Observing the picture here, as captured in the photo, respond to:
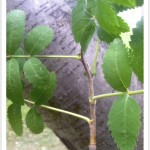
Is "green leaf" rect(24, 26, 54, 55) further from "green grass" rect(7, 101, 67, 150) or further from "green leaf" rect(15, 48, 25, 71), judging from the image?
"green grass" rect(7, 101, 67, 150)

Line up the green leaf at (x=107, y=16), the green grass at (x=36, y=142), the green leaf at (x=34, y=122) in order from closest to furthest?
the green leaf at (x=107, y=16), the green leaf at (x=34, y=122), the green grass at (x=36, y=142)

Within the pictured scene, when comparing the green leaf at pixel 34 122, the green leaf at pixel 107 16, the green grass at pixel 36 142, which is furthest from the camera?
the green grass at pixel 36 142

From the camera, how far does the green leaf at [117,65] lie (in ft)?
1.35

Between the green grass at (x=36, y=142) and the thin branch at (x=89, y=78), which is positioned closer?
the thin branch at (x=89, y=78)

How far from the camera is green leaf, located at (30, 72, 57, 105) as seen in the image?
0.48 metres

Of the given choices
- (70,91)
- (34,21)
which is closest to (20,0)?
(34,21)

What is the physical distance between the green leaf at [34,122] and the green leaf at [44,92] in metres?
0.02

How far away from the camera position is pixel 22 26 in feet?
1.53

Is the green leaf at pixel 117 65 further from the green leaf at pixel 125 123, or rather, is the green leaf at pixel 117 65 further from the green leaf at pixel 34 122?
the green leaf at pixel 34 122

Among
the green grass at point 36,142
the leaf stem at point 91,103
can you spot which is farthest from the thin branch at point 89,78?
the green grass at point 36,142

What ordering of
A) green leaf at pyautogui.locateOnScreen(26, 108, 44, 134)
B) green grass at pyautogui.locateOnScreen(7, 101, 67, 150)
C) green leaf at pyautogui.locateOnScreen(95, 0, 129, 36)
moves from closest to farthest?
1. green leaf at pyautogui.locateOnScreen(95, 0, 129, 36)
2. green leaf at pyautogui.locateOnScreen(26, 108, 44, 134)
3. green grass at pyautogui.locateOnScreen(7, 101, 67, 150)

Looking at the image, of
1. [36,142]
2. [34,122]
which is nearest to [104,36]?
[34,122]

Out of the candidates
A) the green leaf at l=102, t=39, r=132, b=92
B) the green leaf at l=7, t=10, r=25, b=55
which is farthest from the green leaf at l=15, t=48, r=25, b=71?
the green leaf at l=102, t=39, r=132, b=92

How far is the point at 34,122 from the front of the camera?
0.50m
